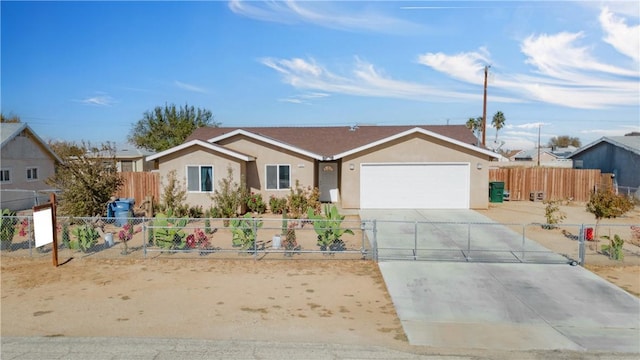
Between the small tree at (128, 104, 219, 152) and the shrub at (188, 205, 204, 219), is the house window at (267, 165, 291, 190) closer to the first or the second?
the shrub at (188, 205, 204, 219)

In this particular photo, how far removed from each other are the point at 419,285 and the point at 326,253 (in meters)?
3.31

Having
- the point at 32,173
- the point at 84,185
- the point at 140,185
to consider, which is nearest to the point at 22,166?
the point at 32,173

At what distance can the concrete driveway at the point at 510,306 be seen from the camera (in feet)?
23.4

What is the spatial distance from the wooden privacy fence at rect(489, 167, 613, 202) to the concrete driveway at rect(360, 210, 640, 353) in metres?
15.6

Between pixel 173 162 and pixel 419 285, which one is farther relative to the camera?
pixel 173 162

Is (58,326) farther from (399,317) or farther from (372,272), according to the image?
(372,272)

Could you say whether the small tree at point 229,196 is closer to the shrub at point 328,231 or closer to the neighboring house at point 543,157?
the shrub at point 328,231

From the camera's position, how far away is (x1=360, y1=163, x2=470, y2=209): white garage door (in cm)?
2169

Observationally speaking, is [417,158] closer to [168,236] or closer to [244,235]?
[244,235]

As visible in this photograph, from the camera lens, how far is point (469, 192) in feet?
70.9

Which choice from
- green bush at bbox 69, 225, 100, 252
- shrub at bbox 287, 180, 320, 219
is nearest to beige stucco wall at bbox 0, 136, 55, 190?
green bush at bbox 69, 225, 100, 252

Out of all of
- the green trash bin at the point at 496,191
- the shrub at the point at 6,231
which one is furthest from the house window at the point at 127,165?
the green trash bin at the point at 496,191

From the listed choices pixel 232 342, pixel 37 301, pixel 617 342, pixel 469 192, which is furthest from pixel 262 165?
pixel 617 342

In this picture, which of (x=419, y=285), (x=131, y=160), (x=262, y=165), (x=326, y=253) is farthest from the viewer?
(x=131, y=160)
